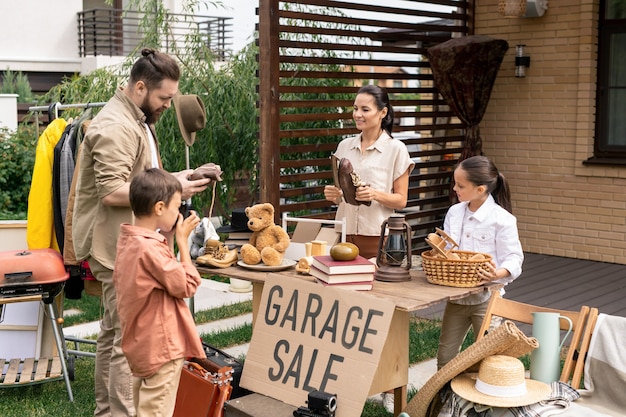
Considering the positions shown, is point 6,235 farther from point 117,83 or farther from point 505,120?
point 505,120

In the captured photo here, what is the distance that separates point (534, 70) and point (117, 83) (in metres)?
4.74

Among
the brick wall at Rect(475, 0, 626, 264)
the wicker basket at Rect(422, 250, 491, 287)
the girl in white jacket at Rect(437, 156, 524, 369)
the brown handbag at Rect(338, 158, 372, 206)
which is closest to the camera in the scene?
the wicker basket at Rect(422, 250, 491, 287)

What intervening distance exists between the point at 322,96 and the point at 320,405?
5.87 m

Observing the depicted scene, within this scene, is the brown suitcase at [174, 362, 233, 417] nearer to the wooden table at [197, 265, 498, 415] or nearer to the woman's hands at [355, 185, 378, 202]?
the wooden table at [197, 265, 498, 415]

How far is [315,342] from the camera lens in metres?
3.81

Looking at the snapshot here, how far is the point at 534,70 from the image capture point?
366 inches

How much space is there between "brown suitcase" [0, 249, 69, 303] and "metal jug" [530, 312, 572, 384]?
2.81 meters

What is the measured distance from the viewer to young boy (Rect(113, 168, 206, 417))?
3.54m

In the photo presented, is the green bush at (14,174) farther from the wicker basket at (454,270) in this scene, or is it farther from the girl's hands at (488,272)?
the girl's hands at (488,272)

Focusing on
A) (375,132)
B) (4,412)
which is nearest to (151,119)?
(375,132)

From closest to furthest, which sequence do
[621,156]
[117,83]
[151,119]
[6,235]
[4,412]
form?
1. [151,119]
2. [4,412]
3. [6,235]
4. [621,156]
5. [117,83]

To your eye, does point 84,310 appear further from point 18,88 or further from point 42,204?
point 18,88

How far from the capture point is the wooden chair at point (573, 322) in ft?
12.3

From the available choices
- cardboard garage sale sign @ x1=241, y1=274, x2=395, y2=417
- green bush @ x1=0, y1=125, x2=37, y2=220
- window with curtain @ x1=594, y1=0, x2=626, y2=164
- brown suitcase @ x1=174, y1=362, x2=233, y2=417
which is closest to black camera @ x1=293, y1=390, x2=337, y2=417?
cardboard garage sale sign @ x1=241, y1=274, x2=395, y2=417
